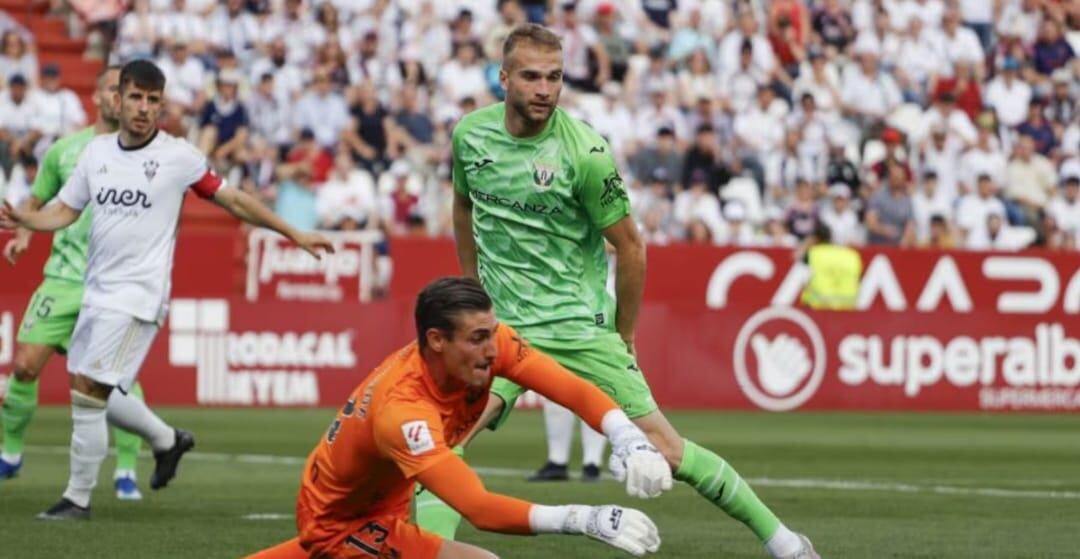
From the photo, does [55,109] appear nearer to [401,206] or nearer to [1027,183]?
[401,206]

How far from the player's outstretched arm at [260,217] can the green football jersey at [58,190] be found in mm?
1302

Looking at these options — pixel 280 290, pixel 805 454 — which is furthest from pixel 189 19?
pixel 805 454

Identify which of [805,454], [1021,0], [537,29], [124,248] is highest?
[1021,0]

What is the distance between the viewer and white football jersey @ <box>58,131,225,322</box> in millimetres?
12703

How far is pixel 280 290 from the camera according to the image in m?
26.8

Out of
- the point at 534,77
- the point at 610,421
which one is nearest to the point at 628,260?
the point at 534,77

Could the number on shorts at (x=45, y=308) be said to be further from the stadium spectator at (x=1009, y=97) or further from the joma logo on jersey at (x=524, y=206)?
the stadium spectator at (x=1009, y=97)

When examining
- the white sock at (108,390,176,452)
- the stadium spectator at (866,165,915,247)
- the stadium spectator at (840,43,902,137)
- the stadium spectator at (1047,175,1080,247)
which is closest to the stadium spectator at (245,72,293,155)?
the stadium spectator at (866,165,915,247)

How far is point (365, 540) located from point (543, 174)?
215 centimetres

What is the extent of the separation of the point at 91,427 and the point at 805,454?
838cm

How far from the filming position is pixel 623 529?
710cm

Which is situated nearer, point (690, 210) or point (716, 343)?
point (716, 343)

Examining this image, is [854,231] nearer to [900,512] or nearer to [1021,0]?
[1021,0]

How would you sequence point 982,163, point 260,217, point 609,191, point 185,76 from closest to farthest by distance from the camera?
point 609,191 < point 260,217 < point 185,76 < point 982,163
